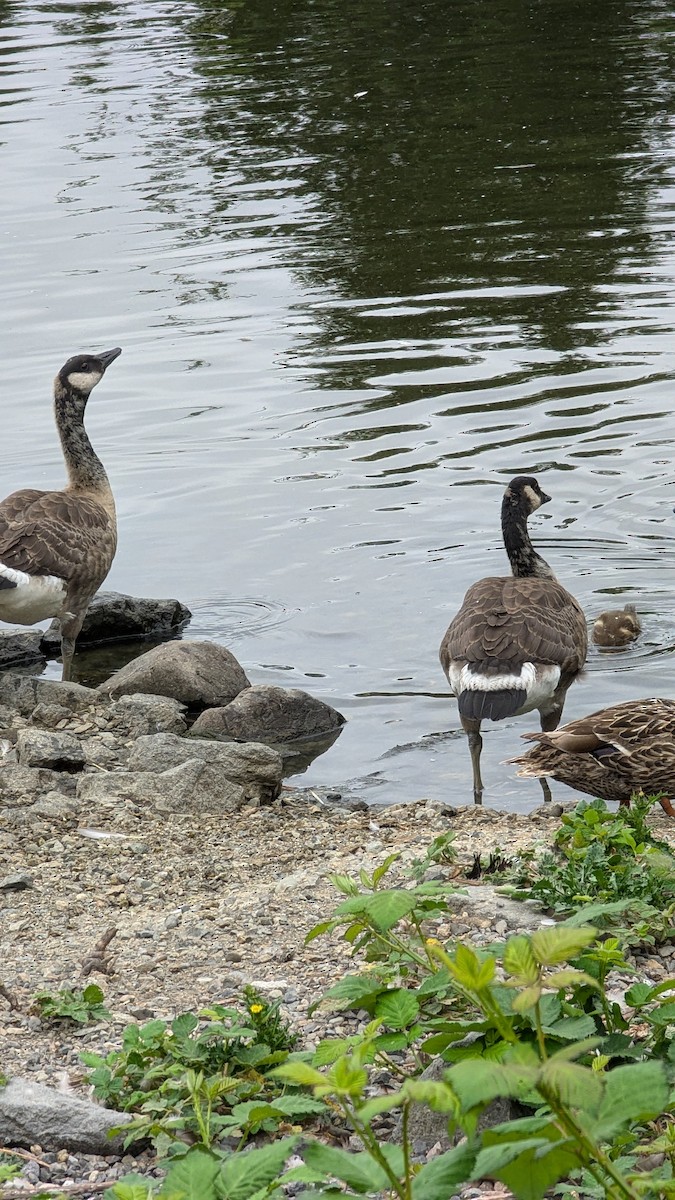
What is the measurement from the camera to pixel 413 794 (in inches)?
343

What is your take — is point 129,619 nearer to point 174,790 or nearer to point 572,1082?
point 174,790

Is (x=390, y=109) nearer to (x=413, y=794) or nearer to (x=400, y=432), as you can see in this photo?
(x=400, y=432)

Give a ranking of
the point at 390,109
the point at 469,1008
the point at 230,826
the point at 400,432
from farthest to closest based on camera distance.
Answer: the point at 390,109 < the point at 400,432 < the point at 230,826 < the point at 469,1008

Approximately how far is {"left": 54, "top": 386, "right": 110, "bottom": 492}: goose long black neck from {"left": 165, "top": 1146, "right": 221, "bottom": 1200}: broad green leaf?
29.9ft

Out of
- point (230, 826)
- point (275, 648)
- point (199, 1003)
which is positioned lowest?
point (275, 648)

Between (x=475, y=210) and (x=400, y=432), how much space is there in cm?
792

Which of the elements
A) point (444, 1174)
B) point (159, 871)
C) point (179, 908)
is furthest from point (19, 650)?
point (444, 1174)

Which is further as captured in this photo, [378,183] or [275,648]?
[378,183]

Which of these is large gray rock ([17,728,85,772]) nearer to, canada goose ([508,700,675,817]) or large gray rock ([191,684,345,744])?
large gray rock ([191,684,345,744])

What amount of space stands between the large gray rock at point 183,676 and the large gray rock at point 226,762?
1665 millimetres

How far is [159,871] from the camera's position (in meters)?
6.23

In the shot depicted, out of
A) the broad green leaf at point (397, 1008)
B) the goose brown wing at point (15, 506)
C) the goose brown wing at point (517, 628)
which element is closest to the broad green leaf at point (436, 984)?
the broad green leaf at point (397, 1008)

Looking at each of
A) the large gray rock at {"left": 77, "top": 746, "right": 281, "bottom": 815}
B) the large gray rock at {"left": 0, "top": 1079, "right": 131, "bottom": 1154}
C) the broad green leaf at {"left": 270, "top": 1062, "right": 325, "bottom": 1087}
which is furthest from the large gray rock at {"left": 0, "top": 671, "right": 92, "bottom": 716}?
the broad green leaf at {"left": 270, "top": 1062, "right": 325, "bottom": 1087}

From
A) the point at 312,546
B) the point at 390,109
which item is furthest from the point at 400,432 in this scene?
the point at 390,109
